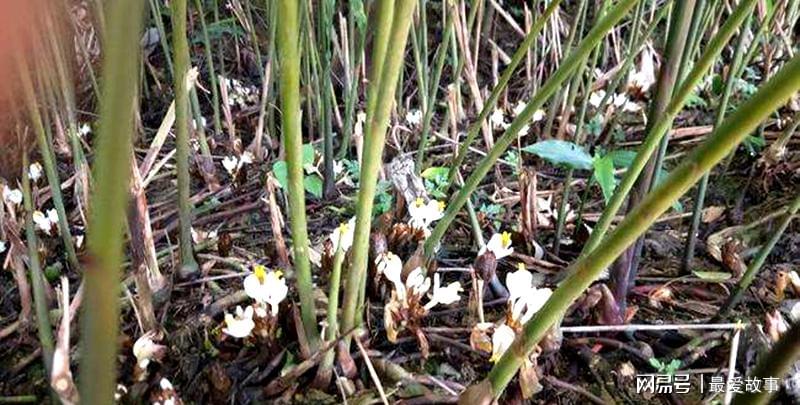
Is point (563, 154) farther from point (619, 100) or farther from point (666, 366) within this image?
point (619, 100)

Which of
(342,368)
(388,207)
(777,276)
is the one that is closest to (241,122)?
(388,207)

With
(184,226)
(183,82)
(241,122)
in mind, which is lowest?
(241,122)

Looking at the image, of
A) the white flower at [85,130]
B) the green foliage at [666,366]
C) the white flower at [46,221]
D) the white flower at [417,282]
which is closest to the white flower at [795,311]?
the green foliage at [666,366]

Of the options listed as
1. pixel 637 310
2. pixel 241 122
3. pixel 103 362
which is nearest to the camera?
pixel 103 362

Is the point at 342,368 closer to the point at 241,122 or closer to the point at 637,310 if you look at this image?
the point at 637,310

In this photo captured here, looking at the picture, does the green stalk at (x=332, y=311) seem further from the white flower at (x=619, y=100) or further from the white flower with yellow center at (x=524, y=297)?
the white flower at (x=619, y=100)
